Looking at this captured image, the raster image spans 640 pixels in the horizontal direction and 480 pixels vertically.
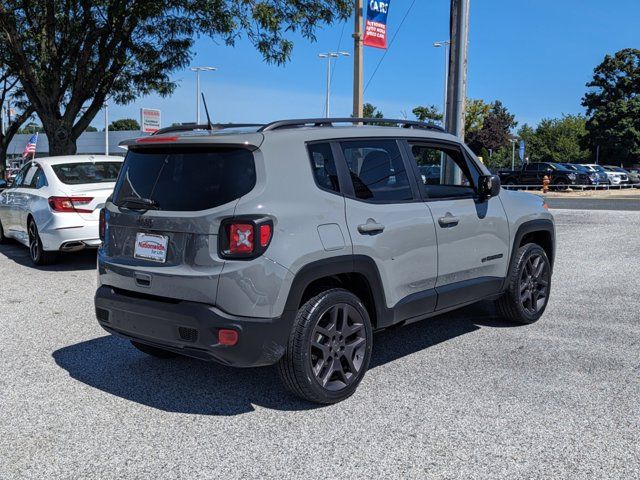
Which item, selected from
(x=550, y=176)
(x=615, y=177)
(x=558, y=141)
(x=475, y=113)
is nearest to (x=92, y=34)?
(x=550, y=176)

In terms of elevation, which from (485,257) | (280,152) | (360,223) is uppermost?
(280,152)

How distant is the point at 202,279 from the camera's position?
3768 mm

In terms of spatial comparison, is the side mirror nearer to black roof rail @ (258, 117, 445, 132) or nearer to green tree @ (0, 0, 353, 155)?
black roof rail @ (258, 117, 445, 132)

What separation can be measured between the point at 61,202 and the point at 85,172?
78 cm

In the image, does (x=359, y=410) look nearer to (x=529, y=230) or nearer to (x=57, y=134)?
(x=529, y=230)

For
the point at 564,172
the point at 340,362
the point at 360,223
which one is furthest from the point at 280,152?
the point at 564,172

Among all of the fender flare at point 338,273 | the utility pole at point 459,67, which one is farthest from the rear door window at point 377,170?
the utility pole at point 459,67

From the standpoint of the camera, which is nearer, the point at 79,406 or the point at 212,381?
the point at 79,406

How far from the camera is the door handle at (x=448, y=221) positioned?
4869 millimetres

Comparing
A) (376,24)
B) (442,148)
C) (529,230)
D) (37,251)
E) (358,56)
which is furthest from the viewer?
(358,56)

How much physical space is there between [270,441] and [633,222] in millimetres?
14144

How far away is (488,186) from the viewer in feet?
17.2

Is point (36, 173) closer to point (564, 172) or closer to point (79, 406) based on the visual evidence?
point (79, 406)

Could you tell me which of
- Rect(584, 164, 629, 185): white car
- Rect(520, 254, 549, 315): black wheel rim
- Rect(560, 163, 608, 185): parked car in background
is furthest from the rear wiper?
Rect(584, 164, 629, 185): white car
